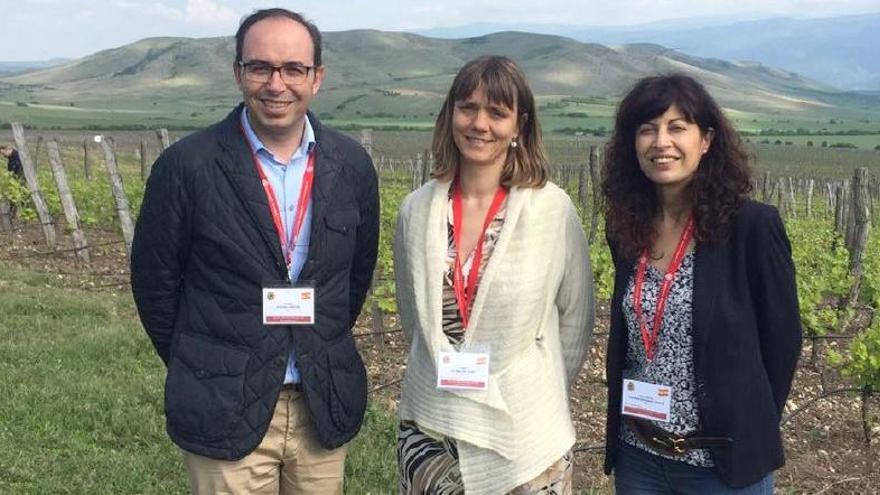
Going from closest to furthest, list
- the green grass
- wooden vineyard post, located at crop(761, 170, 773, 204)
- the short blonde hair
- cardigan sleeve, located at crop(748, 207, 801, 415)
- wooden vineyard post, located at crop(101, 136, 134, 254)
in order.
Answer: cardigan sleeve, located at crop(748, 207, 801, 415)
the short blonde hair
the green grass
wooden vineyard post, located at crop(101, 136, 134, 254)
wooden vineyard post, located at crop(761, 170, 773, 204)

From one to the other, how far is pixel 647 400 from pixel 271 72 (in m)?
1.42

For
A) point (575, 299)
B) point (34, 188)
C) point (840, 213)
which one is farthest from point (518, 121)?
point (34, 188)

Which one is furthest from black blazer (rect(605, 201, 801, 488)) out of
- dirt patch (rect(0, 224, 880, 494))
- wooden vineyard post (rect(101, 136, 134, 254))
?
wooden vineyard post (rect(101, 136, 134, 254))

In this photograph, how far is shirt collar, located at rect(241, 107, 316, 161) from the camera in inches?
108

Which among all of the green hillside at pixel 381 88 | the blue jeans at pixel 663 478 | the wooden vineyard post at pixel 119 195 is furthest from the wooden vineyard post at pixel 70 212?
the green hillside at pixel 381 88

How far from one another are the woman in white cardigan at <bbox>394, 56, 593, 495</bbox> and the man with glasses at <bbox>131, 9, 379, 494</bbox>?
0.94 ft

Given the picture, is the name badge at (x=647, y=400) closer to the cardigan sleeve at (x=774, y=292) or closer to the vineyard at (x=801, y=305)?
the cardigan sleeve at (x=774, y=292)

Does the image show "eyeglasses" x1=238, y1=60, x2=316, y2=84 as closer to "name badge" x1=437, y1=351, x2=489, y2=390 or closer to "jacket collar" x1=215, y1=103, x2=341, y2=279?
"jacket collar" x1=215, y1=103, x2=341, y2=279

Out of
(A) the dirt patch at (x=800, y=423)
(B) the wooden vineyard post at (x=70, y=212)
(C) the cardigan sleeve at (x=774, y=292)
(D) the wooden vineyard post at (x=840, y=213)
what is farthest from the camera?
(B) the wooden vineyard post at (x=70, y=212)

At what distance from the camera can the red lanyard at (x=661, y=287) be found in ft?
8.24

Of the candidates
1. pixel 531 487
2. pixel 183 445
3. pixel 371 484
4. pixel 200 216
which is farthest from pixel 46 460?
pixel 531 487

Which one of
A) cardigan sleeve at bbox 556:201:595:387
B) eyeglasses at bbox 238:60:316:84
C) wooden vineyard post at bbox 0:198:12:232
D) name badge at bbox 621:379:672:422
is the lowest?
wooden vineyard post at bbox 0:198:12:232

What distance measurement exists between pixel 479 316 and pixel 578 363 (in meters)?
0.46

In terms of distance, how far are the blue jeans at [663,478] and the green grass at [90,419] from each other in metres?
2.23
